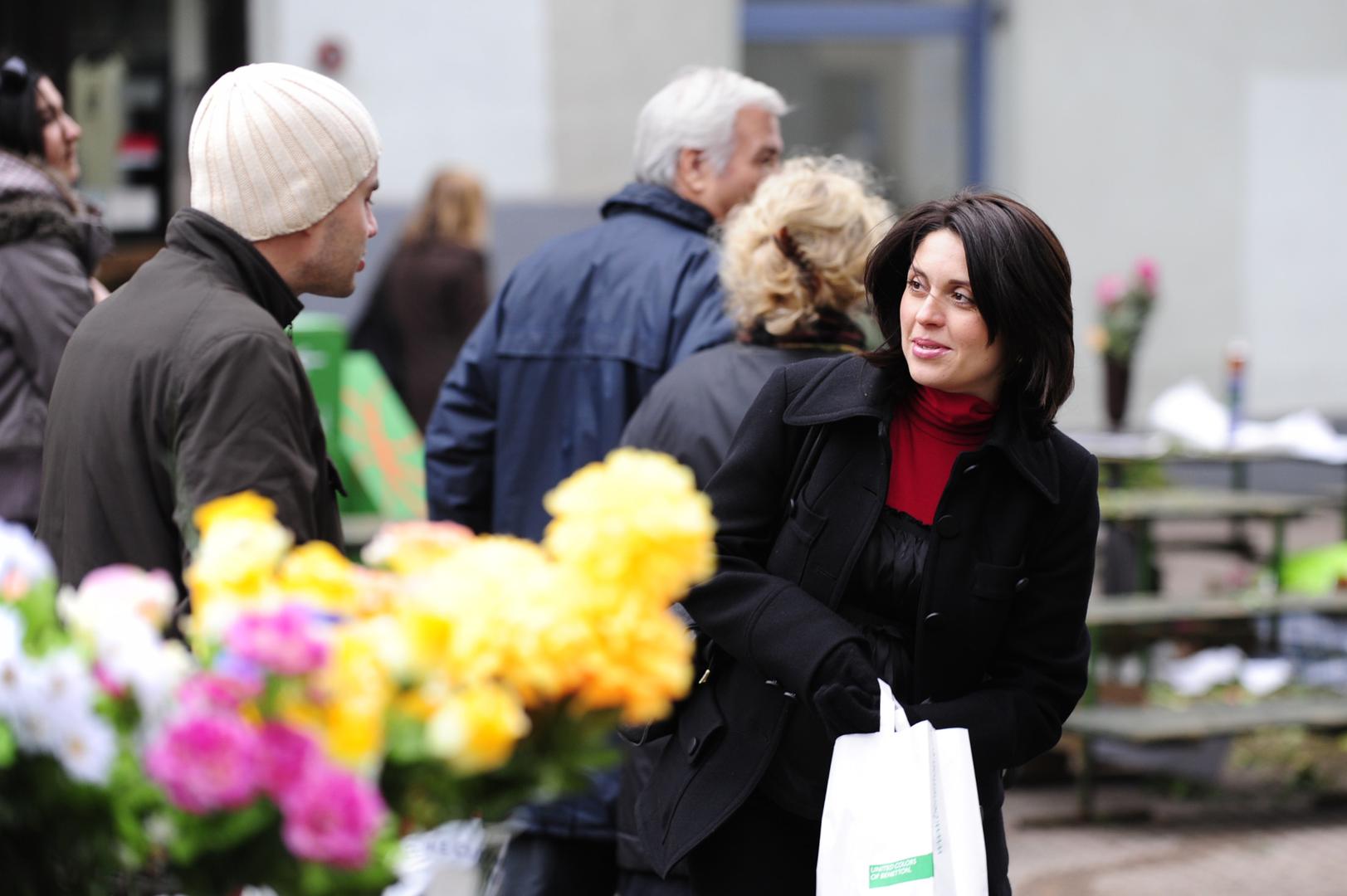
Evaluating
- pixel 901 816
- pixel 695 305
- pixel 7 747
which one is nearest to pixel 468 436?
pixel 695 305

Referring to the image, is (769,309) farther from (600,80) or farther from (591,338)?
(600,80)

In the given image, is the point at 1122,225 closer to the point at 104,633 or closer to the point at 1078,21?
the point at 1078,21

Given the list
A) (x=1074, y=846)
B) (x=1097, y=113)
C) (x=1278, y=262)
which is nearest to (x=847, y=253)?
(x=1074, y=846)

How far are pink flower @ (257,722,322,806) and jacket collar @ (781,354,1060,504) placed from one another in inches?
51.8

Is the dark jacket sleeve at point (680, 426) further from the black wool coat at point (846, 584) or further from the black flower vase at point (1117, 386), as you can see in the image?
the black flower vase at point (1117, 386)

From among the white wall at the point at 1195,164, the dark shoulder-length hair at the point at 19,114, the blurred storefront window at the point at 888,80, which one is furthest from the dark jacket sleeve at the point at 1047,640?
the blurred storefront window at the point at 888,80

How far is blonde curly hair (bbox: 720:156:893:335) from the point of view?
282 cm

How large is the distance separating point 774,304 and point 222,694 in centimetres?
183

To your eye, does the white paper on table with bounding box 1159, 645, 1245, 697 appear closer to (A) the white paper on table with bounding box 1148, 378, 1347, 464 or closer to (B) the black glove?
(A) the white paper on table with bounding box 1148, 378, 1347, 464

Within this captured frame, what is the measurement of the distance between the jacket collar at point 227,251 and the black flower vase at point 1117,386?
534 cm

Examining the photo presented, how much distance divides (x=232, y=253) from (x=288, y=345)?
17 centimetres

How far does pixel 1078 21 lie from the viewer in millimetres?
11242

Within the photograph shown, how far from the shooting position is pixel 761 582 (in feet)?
7.56

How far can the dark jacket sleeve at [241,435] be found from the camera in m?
2.00
